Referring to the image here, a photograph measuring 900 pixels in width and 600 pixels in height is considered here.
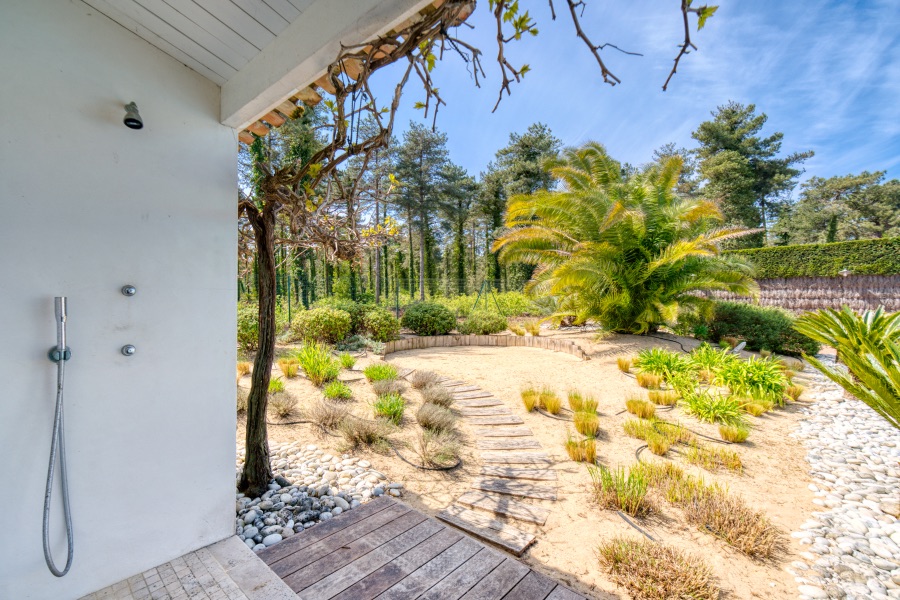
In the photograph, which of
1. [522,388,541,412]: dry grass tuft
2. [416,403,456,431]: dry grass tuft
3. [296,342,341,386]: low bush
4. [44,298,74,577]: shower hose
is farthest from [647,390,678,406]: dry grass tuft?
[44,298,74,577]: shower hose

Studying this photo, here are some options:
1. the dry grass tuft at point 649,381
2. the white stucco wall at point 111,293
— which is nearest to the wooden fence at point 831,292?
the dry grass tuft at point 649,381

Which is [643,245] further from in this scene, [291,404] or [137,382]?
[137,382]

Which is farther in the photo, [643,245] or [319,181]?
[643,245]

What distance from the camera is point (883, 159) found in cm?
2127

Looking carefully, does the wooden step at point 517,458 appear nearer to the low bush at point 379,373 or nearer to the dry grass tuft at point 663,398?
the low bush at point 379,373

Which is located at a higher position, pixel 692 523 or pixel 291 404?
pixel 291 404

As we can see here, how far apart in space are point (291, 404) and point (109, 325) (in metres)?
2.66

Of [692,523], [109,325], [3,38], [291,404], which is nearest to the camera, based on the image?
[3,38]

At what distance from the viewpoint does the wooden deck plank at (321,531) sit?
5.70 feet

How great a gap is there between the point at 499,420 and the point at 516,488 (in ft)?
4.39

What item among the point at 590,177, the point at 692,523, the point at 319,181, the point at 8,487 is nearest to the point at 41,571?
the point at 8,487

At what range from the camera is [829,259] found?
10.8m

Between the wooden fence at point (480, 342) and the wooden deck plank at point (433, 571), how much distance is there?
558cm

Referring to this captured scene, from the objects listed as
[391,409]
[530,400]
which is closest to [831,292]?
[530,400]
